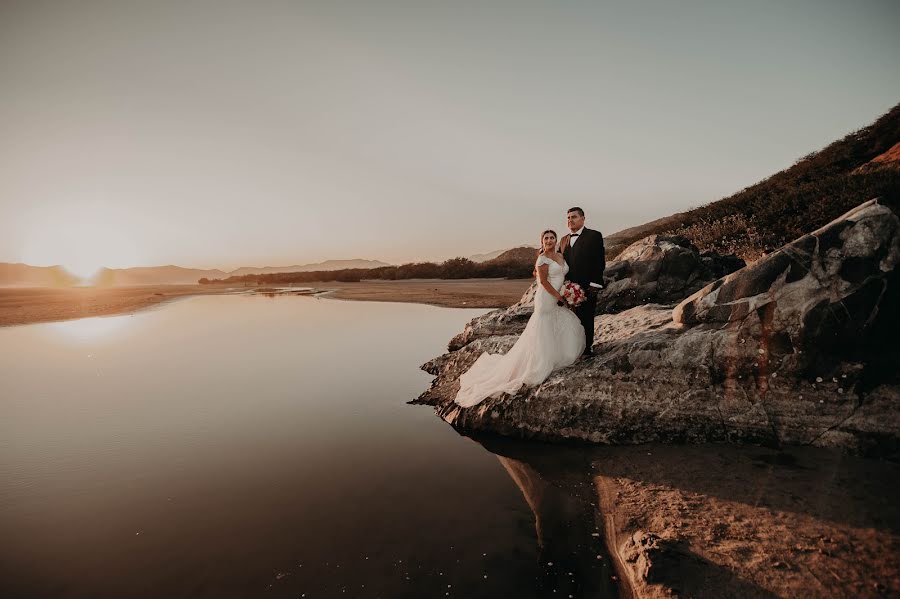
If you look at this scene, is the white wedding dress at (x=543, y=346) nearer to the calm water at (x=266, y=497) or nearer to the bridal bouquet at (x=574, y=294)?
the bridal bouquet at (x=574, y=294)

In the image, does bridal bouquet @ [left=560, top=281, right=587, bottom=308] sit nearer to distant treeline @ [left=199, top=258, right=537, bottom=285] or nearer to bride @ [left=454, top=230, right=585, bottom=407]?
bride @ [left=454, top=230, right=585, bottom=407]

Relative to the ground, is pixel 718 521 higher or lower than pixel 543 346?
lower

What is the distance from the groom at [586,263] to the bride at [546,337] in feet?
0.55

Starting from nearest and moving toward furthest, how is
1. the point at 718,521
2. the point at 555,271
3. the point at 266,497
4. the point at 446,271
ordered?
the point at 718,521, the point at 266,497, the point at 555,271, the point at 446,271

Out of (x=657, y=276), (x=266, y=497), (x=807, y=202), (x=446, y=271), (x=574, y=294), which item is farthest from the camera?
(x=446, y=271)

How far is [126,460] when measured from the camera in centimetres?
664

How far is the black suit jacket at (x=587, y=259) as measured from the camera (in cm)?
686

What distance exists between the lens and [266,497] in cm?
539

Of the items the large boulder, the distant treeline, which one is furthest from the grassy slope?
the distant treeline

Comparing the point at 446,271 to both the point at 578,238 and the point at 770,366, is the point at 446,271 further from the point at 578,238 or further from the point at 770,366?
the point at 770,366

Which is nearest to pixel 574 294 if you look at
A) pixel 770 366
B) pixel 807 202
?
pixel 770 366

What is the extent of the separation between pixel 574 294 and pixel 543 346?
1153 mm

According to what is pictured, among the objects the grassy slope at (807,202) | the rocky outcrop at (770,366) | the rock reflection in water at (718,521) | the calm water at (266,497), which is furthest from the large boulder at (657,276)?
the calm water at (266,497)

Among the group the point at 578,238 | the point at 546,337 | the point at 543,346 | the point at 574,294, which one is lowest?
the point at 543,346
